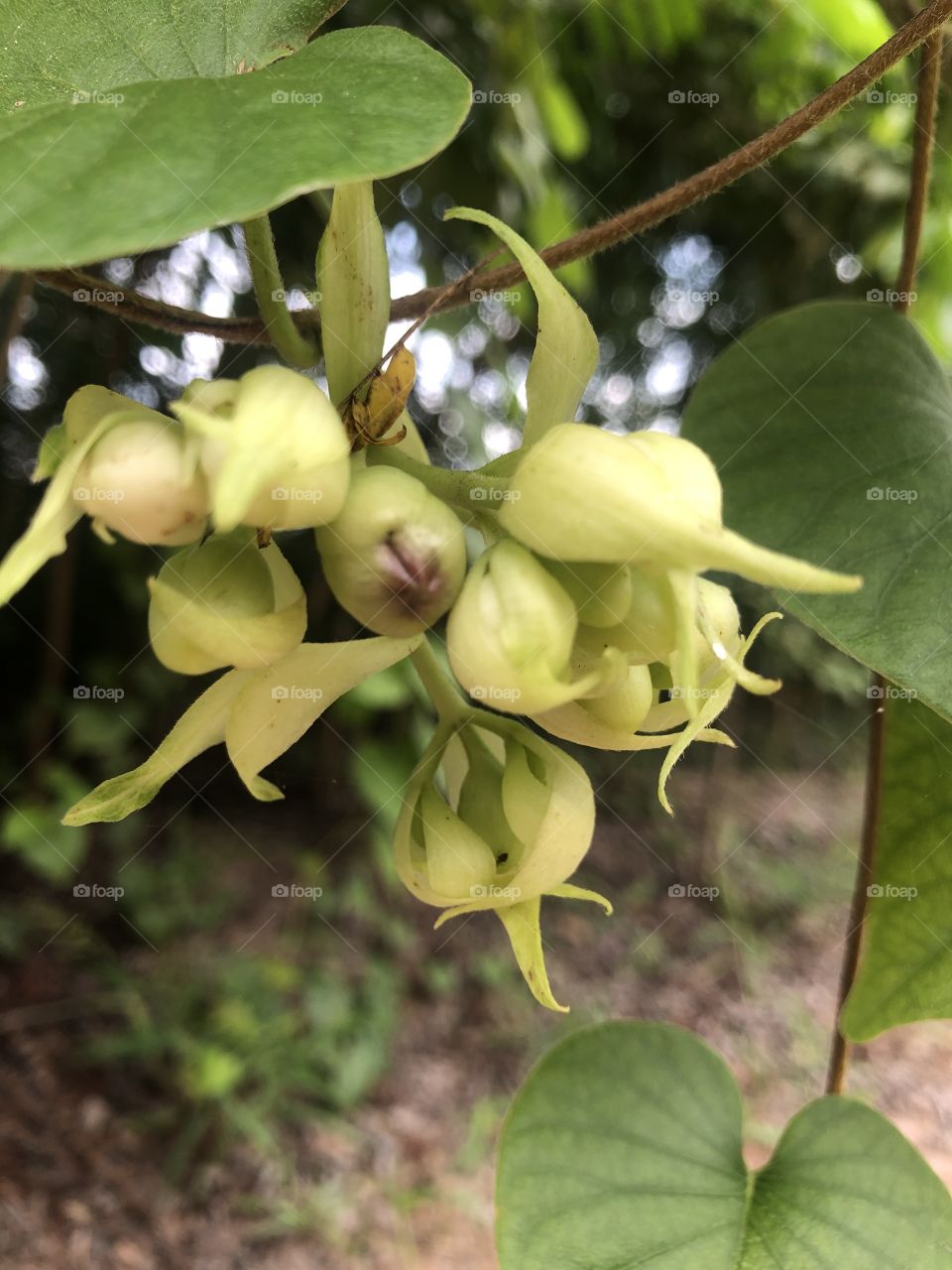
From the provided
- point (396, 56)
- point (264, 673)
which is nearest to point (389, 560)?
point (264, 673)

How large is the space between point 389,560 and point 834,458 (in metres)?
0.28

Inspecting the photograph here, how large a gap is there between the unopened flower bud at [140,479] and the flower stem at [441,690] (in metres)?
0.11

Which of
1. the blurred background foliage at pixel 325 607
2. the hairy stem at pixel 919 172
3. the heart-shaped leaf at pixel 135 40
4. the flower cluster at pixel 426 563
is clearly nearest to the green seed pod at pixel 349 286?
the flower cluster at pixel 426 563

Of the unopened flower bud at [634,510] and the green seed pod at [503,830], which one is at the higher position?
the unopened flower bud at [634,510]

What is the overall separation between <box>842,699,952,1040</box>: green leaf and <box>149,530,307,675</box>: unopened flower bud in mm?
353

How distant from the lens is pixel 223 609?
256mm

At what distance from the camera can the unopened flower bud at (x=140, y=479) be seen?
0.24 m

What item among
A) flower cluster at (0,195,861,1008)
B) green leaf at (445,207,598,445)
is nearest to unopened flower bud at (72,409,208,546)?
flower cluster at (0,195,861,1008)

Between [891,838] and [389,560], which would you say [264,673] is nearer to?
[389,560]

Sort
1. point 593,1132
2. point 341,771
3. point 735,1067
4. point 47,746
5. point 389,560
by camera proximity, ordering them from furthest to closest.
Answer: point 735,1067, point 341,771, point 47,746, point 593,1132, point 389,560

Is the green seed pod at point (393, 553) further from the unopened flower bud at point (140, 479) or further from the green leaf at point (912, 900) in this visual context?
the green leaf at point (912, 900)

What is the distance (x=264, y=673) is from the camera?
0.29 m

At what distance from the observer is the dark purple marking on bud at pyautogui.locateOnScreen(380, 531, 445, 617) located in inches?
9.9

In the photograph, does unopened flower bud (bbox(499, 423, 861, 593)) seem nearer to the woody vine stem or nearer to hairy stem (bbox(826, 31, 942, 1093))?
the woody vine stem
